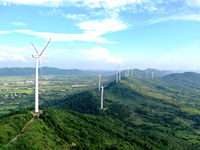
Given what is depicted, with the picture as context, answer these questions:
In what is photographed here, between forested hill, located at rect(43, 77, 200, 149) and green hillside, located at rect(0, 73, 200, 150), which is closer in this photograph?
green hillside, located at rect(0, 73, 200, 150)

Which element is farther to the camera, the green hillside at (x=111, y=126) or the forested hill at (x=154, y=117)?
the forested hill at (x=154, y=117)

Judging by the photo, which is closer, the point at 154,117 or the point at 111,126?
the point at 111,126

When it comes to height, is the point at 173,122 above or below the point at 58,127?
below

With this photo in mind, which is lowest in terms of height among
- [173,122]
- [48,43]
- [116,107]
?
[173,122]

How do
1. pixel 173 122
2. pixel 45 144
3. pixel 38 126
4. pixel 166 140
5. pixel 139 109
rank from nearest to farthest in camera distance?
pixel 45 144 < pixel 38 126 < pixel 166 140 < pixel 173 122 < pixel 139 109

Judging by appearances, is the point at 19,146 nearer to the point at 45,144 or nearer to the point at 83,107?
the point at 45,144

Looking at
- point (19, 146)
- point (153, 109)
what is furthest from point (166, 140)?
point (19, 146)

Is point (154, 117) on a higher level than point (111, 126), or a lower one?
lower

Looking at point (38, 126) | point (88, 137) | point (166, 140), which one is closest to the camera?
point (38, 126)

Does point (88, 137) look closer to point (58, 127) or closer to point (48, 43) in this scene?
point (58, 127)

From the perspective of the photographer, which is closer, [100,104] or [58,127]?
[58,127]
